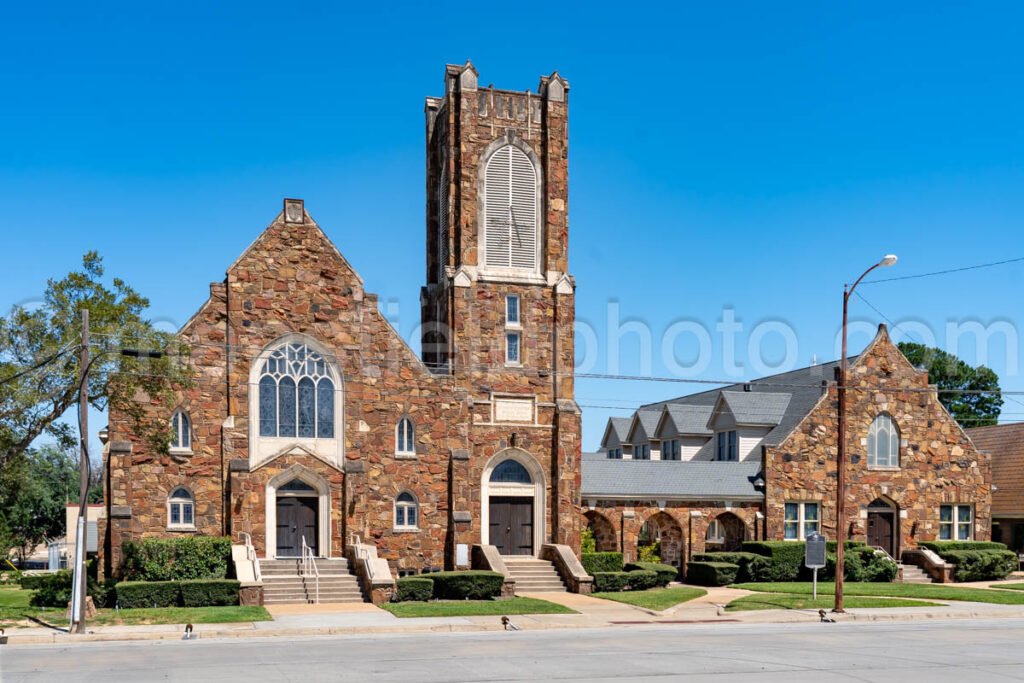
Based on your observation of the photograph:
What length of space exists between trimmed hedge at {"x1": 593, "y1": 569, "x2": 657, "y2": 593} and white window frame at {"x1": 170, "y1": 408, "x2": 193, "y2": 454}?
13.8m

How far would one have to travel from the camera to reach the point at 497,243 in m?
39.3

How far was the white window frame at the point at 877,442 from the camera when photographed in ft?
146

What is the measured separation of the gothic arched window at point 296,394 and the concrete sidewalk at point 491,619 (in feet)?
21.5

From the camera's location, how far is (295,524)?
35281mm

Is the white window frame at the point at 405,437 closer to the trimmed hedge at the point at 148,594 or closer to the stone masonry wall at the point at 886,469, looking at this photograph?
the trimmed hedge at the point at 148,594

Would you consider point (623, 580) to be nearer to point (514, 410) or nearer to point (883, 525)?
point (514, 410)

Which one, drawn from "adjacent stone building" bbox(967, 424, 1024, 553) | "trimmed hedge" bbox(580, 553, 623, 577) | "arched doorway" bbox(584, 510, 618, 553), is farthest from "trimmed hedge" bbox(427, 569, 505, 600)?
"adjacent stone building" bbox(967, 424, 1024, 553)

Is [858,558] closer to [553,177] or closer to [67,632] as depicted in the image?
[553,177]

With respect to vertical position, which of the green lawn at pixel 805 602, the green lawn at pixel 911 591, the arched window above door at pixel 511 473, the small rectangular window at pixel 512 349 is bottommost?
the green lawn at pixel 911 591

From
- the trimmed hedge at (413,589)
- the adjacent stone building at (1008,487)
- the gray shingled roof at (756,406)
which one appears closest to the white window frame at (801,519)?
the gray shingled roof at (756,406)

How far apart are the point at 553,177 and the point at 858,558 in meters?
18.0

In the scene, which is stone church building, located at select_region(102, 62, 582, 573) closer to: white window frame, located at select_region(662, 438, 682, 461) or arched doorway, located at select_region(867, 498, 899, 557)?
white window frame, located at select_region(662, 438, 682, 461)

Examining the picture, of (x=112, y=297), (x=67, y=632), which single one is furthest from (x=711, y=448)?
(x=67, y=632)

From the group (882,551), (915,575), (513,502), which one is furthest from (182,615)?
(915,575)
